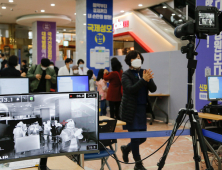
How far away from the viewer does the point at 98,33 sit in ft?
29.1

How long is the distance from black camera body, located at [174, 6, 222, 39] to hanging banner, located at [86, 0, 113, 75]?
21.4 feet

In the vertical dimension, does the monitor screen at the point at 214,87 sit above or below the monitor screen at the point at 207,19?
below

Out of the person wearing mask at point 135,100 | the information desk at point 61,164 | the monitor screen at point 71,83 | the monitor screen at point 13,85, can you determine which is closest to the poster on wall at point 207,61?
the person wearing mask at point 135,100

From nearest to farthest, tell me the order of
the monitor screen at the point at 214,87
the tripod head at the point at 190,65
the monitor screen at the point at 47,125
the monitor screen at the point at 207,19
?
1. the monitor screen at the point at 47,125
2. the tripod head at the point at 190,65
3. the monitor screen at the point at 207,19
4. the monitor screen at the point at 214,87

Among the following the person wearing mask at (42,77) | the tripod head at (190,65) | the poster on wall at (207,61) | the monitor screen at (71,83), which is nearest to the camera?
the tripod head at (190,65)

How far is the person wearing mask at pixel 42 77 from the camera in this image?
4608mm

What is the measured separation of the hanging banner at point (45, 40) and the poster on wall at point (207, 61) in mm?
9924

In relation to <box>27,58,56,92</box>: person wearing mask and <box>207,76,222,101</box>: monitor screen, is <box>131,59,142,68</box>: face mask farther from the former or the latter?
<box>27,58,56,92</box>: person wearing mask

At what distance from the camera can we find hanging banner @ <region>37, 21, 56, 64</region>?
13711 millimetres

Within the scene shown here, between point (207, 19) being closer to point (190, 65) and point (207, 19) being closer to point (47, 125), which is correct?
point (190, 65)

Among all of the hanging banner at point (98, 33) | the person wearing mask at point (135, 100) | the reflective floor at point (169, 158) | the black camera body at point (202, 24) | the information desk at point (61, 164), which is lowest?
the reflective floor at point (169, 158)

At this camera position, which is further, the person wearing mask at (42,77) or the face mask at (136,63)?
the person wearing mask at (42,77)

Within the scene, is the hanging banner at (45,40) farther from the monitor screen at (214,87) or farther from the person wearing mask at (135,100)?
the person wearing mask at (135,100)

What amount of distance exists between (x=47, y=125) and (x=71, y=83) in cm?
185
